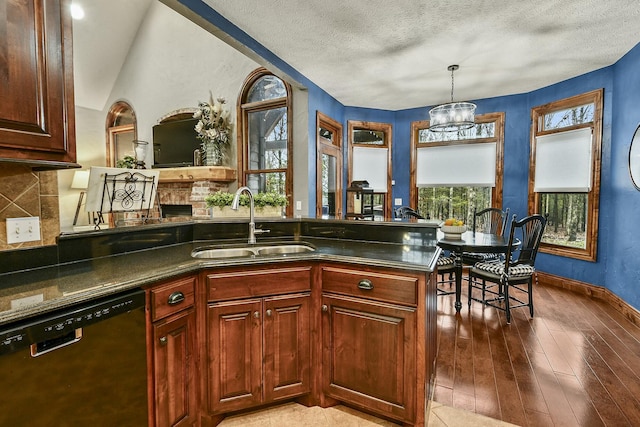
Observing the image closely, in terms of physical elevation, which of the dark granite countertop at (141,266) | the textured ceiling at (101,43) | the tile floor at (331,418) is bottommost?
the tile floor at (331,418)

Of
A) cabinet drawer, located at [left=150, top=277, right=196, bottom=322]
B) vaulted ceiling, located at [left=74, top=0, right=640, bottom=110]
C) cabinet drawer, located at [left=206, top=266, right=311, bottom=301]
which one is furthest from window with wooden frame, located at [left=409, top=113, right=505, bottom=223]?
cabinet drawer, located at [left=150, top=277, right=196, bottom=322]

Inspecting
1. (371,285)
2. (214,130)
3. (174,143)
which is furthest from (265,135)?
(371,285)

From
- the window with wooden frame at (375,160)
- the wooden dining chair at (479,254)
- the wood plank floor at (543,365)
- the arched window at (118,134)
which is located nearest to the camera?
the wood plank floor at (543,365)

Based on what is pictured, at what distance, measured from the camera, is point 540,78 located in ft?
13.6

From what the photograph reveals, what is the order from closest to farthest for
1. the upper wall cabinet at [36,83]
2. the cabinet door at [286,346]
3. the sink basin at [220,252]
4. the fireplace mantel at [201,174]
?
the upper wall cabinet at [36,83] → the cabinet door at [286,346] → the sink basin at [220,252] → the fireplace mantel at [201,174]

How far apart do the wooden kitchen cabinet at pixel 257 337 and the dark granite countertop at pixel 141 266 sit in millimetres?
122

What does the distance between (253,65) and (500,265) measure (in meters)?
4.32

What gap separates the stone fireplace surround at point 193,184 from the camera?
4.86 metres

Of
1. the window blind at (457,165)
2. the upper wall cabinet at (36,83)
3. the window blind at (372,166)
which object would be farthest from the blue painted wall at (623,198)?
the upper wall cabinet at (36,83)

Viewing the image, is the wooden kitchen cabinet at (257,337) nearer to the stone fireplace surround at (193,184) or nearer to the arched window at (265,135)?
the arched window at (265,135)

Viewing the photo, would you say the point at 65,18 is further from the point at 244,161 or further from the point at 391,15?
the point at 244,161

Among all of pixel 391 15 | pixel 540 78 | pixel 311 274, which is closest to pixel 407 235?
pixel 311 274

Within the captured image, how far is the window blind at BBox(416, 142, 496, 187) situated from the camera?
509cm

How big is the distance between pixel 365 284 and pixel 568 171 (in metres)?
4.16
